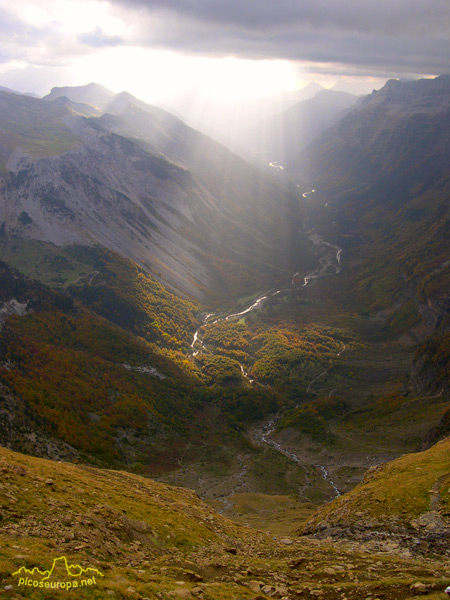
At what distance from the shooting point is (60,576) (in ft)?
56.5

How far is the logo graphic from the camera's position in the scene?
52.6 ft

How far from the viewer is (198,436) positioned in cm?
9575

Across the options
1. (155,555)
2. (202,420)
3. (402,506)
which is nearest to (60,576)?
(155,555)

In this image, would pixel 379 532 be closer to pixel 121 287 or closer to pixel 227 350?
pixel 227 350

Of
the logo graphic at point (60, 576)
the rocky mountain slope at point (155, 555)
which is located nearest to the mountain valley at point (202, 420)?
the rocky mountain slope at point (155, 555)

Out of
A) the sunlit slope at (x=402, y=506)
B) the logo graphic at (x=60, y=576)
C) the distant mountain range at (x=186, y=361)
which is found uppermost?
the distant mountain range at (x=186, y=361)

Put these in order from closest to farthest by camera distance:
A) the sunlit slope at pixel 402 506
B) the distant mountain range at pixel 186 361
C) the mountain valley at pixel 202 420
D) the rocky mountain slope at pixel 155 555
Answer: the rocky mountain slope at pixel 155 555, the mountain valley at pixel 202 420, the sunlit slope at pixel 402 506, the distant mountain range at pixel 186 361

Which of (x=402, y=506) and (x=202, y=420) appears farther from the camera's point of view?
(x=202, y=420)

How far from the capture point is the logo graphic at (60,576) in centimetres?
1603

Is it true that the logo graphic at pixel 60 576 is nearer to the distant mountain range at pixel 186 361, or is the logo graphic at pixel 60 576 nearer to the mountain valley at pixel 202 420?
the mountain valley at pixel 202 420

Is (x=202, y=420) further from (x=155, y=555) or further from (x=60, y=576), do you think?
(x=60, y=576)

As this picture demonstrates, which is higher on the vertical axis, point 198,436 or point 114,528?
point 198,436

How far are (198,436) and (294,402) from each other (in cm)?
3573

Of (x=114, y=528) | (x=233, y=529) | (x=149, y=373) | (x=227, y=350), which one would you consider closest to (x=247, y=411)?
(x=149, y=373)
